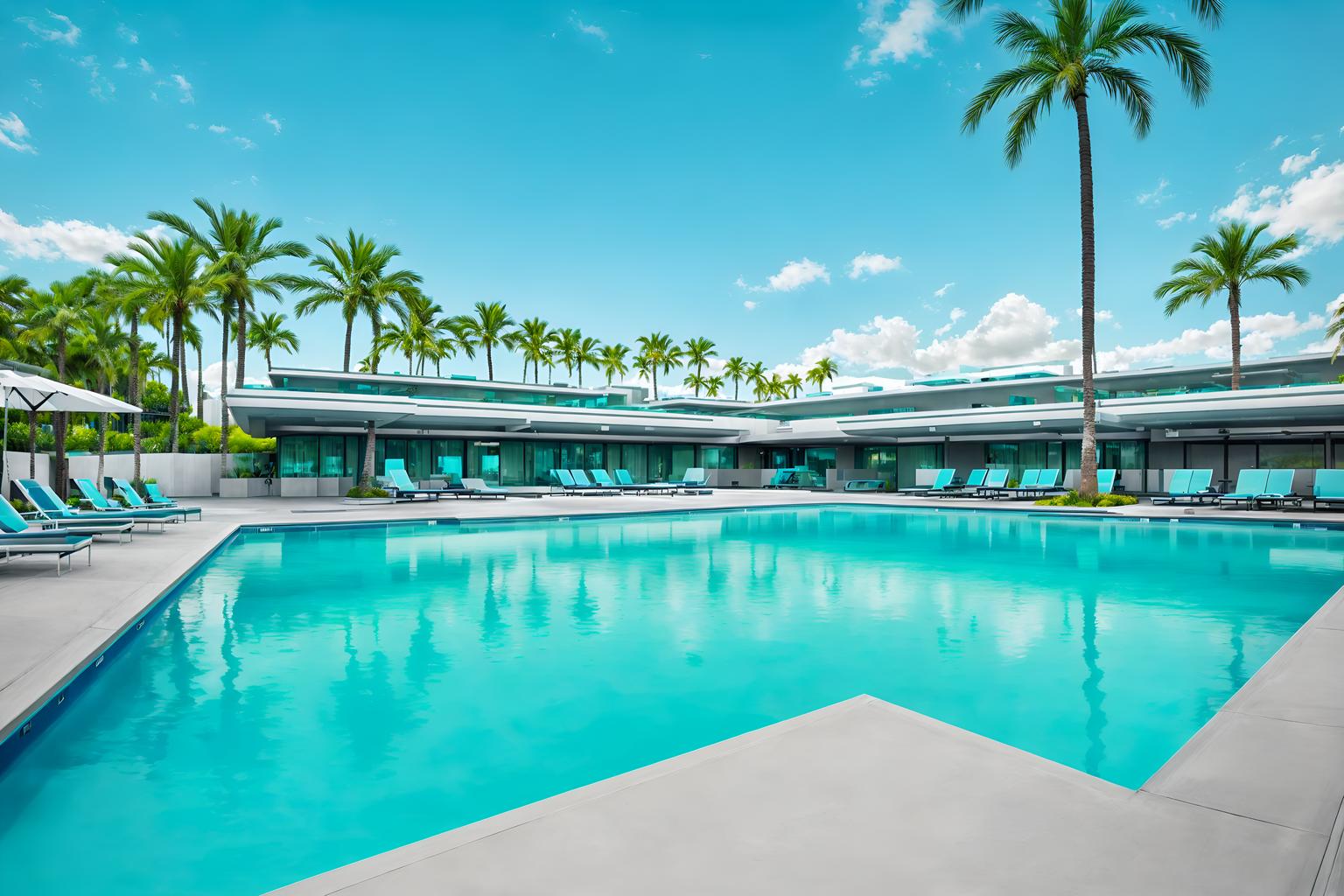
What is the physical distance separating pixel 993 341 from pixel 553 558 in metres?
110

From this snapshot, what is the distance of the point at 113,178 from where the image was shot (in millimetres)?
25375

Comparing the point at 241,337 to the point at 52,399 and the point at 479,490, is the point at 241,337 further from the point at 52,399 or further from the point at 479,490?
the point at 52,399

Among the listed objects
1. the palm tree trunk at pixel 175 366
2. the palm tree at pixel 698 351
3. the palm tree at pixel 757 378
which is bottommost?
the palm tree trunk at pixel 175 366

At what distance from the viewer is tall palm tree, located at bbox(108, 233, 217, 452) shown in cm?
2211

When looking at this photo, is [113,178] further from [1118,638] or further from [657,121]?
[1118,638]

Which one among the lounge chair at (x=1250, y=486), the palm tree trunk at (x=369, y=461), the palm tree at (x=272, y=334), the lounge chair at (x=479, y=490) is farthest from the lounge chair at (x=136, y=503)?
the palm tree at (x=272, y=334)

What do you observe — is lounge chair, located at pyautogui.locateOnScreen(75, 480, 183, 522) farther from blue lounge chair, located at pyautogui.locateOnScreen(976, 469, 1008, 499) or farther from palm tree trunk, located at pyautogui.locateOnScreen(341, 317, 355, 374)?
blue lounge chair, located at pyautogui.locateOnScreen(976, 469, 1008, 499)

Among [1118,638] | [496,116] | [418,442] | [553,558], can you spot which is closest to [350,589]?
[553,558]

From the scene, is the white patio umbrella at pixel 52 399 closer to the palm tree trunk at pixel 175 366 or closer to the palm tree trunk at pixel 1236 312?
the palm tree trunk at pixel 175 366

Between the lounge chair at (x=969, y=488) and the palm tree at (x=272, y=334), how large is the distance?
40.9 meters

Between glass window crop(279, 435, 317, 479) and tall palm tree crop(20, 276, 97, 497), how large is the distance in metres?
10.8

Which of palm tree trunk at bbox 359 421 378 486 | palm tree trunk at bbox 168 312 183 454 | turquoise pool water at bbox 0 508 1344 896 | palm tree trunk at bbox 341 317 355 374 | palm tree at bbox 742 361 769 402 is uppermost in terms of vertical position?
palm tree at bbox 742 361 769 402

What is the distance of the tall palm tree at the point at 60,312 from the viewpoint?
98.0 ft

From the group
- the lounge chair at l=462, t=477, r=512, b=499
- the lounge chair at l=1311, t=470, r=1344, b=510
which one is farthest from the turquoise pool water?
the lounge chair at l=462, t=477, r=512, b=499
